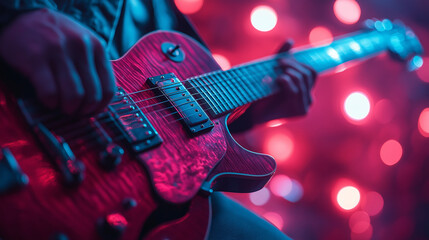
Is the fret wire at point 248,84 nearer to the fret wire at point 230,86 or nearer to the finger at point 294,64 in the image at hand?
the fret wire at point 230,86

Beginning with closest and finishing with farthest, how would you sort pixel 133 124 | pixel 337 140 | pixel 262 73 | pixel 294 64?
pixel 133 124 < pixel 262 73 < pixel 294 64 < pixel 337 140

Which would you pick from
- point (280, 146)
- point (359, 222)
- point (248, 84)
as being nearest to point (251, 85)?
point (248, 84)

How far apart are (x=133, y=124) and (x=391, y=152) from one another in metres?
2.31

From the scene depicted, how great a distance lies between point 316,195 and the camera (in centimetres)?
216

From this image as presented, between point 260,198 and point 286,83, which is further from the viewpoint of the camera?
point 260,198

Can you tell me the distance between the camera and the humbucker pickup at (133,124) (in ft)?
1.73

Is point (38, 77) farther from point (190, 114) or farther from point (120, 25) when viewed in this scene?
point (120, 25)

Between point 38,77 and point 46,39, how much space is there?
7cm

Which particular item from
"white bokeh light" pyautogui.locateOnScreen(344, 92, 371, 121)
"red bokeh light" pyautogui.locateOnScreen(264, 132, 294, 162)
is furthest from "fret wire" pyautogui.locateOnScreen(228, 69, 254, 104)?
"white bokeh light" pyautogui.locateOnScreen(344, 92, 371, 121)

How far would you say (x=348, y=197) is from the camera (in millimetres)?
2154

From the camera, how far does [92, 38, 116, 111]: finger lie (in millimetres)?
476

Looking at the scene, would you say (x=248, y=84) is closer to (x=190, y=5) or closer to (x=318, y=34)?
(x=190, y=5)

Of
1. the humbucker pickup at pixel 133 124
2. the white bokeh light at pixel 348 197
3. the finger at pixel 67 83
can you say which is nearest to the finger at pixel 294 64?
the humbucker pickup at pixel 133 124

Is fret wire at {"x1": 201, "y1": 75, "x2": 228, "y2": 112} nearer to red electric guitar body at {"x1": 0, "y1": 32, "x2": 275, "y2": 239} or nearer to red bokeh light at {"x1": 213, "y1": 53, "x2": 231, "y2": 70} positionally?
red electric guitar body at {"x1": 0, "y1": 32, "x2": 275, "y2": 239}
